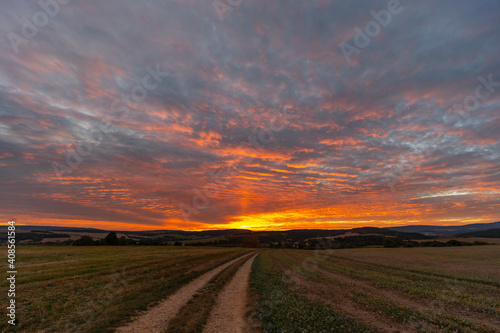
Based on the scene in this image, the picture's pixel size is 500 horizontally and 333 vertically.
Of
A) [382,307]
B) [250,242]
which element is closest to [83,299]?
[382,307]

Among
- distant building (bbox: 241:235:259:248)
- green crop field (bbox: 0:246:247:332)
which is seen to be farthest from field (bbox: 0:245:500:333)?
distant building (bbox: 241:235:259:248)

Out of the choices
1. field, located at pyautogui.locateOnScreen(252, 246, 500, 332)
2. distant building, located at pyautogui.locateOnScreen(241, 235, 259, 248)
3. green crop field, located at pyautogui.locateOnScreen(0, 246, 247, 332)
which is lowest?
distant building, located at pyautogui.locateOnScreen(241, 235, 259, 248)

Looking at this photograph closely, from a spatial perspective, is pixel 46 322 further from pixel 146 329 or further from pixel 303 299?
pixel 303 299

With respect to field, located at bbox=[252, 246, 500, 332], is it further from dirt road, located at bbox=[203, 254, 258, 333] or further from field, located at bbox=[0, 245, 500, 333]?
dirt road, located at bbox=[203, 254, 258, 333]

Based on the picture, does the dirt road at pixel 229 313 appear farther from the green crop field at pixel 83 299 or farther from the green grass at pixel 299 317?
the green crop field at pixel 83 299

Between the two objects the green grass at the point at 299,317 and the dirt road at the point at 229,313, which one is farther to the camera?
the dirt road at the point at 229,313

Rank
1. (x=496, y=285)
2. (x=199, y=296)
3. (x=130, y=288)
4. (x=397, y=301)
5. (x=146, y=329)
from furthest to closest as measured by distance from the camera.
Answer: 1. (x=496, y=285)
2. (x=130, y=288)
3. (x=199, y=296)
4. (x=397, y=301)
5. (x=146, y=329)

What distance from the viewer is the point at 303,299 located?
60.5 feet

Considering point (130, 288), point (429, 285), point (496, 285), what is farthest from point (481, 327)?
point (130, 288)

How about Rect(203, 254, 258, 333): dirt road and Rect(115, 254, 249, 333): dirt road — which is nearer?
Rect(115, 254, 249, 333): dirt road

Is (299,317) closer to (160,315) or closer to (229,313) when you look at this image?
(229,313)

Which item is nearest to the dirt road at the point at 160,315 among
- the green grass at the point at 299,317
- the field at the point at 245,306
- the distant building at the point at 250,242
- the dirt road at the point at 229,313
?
the field at the point at 245,306

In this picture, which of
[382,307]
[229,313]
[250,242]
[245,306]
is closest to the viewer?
[229,313]

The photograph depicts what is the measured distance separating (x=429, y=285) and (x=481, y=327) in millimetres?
13852
